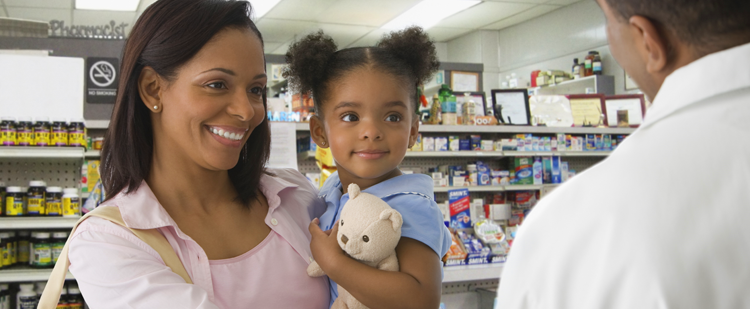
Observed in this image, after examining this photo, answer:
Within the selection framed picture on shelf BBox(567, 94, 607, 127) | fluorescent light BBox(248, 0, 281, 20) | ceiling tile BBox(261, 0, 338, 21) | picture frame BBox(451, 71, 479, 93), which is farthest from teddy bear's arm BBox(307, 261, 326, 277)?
ceiling tile BBox(261, 0, 338, 21)

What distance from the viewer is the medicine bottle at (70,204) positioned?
130 inches

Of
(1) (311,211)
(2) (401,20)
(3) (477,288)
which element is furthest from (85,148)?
(2) (401,20)

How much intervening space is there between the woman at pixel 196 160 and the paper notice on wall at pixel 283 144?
6.79 ft

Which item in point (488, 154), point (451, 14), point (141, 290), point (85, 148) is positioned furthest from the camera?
point (451, 14)

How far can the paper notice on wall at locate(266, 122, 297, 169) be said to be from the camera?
142 inches

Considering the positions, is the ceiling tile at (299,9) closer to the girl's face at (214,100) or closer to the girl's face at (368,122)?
the girl's face at (368,122)

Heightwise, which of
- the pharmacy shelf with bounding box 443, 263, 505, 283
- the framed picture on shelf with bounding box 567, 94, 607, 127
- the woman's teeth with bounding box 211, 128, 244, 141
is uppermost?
the framed picture on shelf with bounding box 567, 94, 607, 127

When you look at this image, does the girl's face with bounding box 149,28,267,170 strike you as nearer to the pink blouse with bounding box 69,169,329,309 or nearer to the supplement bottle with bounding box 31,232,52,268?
the pink blouse with bounding box 69,169,329,309

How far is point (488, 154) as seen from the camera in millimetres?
4520

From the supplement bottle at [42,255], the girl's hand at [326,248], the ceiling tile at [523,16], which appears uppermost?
the ceiling tile at [523,16]

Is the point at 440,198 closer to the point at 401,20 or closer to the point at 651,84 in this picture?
the point at 651,84

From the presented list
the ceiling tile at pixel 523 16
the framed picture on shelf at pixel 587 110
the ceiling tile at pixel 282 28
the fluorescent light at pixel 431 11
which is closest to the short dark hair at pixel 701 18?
the framed picture on shelf at pixel 587 110

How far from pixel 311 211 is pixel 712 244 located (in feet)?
4.07

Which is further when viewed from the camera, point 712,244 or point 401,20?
point 401,20
